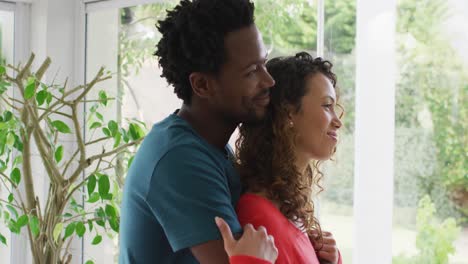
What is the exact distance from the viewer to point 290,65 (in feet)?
5.28

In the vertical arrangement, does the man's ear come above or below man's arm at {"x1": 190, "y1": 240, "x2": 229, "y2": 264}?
above

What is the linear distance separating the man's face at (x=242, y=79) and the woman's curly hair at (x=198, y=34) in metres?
0.02

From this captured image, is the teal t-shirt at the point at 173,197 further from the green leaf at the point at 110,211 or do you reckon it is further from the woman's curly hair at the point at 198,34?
the green leaf at the point at 110,211

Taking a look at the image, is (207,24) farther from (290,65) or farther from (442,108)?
(442,108)

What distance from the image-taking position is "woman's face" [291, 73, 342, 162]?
5.17 feet

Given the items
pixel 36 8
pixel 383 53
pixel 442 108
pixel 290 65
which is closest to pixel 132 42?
pixel 36 8

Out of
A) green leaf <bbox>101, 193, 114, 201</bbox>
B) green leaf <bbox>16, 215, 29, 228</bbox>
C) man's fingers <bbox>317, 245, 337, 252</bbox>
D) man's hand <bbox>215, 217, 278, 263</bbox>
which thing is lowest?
green leaf <bbox>16, 215, 29, 228</bbox>

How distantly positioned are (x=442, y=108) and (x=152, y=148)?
4.18ft

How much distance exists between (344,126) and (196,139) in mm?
1294

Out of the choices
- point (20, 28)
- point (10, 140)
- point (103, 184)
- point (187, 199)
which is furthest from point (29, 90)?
point (187, 199)

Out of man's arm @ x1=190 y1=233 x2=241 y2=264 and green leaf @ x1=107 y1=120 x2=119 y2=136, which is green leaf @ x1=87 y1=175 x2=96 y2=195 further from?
man's arm @ x1=190 y1=233 x2=241 y2=264

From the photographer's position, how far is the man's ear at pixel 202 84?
1.42 m

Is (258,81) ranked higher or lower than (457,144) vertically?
higher

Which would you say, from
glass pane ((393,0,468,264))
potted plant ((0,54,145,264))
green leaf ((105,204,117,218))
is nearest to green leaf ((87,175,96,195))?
potted plant ((0,54,145,264))
